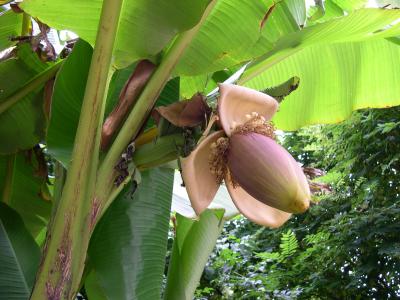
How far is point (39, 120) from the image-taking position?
0.92 metres

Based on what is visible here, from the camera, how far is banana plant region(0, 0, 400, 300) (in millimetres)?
558

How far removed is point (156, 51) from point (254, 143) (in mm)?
217

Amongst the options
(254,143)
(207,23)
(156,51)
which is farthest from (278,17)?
(254,143)

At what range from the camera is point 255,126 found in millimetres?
561

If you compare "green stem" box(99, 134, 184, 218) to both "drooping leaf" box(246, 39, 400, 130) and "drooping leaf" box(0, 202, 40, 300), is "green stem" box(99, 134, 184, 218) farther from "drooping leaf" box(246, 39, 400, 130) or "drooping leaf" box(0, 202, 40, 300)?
"drooping leaf" box(246, 39, 400, 130)

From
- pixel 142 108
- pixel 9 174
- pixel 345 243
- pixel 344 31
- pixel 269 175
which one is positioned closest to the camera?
pixel 269 175

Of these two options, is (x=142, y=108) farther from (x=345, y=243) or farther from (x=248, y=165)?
(x=345, y=243)

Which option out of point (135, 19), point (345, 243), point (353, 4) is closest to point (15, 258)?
point (135, 19)

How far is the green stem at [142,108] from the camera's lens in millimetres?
618

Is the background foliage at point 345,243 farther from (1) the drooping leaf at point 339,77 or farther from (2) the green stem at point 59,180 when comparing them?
(2) the green stem at point 59,180

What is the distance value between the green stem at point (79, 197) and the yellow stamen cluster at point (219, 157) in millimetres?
150

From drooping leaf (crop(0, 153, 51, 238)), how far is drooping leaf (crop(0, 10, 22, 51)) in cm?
25

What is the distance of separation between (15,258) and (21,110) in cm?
28

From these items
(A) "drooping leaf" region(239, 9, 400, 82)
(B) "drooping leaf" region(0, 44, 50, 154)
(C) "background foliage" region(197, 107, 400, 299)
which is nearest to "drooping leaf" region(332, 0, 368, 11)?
(A) "drooping leaf" region(239, 9, 400, 82)
